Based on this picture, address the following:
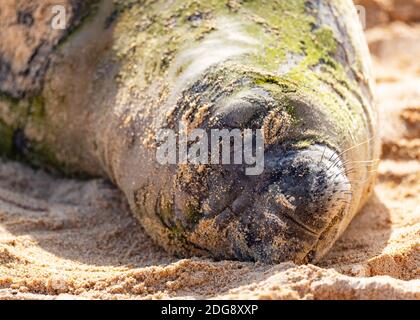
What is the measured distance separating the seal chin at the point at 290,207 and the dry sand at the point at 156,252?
0.08 meters

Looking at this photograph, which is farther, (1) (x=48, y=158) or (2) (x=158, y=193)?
(1) (x=48, y=158)

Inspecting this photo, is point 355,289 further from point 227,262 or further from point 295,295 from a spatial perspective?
point 227,262

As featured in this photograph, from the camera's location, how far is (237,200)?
228 centimetres

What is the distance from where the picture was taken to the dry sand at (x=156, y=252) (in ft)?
6.89

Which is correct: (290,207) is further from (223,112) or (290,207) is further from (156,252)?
(156,252)

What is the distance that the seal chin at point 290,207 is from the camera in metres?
2.20

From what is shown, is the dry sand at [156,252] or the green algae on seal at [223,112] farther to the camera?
the green algae on seal at [223,112]

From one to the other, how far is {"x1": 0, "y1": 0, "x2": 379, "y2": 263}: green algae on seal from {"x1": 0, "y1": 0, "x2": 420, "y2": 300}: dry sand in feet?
0.31

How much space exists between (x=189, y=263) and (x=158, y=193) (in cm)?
31

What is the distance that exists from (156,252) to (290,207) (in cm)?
61

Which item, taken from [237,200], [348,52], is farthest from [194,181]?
[348,52]

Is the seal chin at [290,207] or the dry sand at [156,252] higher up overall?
the seal chin at [290,207]

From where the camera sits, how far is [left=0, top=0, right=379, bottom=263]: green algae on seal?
7.37ft

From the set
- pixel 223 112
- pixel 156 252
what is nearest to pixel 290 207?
pixel 223 112
